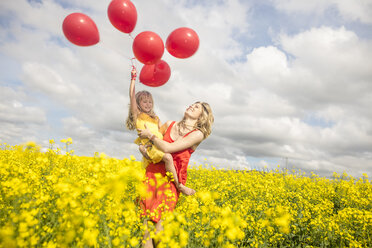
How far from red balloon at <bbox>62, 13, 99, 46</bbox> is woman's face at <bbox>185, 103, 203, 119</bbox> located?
1604mm

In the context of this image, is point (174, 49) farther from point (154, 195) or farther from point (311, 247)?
point (311, 247)

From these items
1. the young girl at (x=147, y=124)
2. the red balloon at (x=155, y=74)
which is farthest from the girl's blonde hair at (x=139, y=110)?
the red balloon at (x=155, y=74)

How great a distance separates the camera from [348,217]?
12.5ft

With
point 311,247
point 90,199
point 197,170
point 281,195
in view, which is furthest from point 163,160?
point 197,170

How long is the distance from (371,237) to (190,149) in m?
2.98

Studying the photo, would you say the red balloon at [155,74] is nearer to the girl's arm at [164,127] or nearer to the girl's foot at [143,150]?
the girl's arm at [164,127]

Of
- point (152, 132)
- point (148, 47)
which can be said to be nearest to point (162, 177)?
point (152, 132)

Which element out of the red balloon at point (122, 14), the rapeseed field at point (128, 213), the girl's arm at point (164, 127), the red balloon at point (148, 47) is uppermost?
the red balloon at point (122, 14)

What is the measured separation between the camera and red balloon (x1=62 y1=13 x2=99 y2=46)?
9.63 ft

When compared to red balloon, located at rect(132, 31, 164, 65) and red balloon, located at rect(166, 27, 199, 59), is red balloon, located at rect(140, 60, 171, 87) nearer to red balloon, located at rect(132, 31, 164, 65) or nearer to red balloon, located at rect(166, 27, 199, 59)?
red balloon, located at rect(166, 27, 199, 59)

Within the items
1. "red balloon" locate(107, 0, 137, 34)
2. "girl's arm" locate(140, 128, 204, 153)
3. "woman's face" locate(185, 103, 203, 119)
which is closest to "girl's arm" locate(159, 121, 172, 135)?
"woman's face" locate(185, 103, 203, 119)

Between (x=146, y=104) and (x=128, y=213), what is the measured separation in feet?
6.35

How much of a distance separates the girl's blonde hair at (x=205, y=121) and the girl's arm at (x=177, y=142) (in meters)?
0.13

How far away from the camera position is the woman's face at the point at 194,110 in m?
3.20
